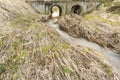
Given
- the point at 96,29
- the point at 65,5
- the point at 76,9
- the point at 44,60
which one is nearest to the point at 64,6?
the point at 65,5

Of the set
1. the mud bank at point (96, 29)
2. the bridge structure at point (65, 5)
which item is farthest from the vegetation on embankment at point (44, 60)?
the bridge structure at point (65, 5)

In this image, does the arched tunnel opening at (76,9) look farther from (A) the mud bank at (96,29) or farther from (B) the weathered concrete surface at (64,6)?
(A) the mud bank at (96,29)

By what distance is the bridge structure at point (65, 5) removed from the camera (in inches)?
913

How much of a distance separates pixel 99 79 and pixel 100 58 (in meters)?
1.75

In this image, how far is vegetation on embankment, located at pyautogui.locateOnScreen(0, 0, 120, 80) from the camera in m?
8.83

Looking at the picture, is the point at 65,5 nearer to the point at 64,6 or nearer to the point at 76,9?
the point at 64,6

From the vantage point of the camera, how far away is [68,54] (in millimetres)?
10305

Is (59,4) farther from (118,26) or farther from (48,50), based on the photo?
(48,50)

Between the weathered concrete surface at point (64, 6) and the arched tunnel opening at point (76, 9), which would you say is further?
the arched tunnel opening at point (76, 9)

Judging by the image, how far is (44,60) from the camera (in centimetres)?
970

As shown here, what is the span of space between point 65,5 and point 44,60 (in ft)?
51.4

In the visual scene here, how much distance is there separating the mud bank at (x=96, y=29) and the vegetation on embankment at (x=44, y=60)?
11.4 ft

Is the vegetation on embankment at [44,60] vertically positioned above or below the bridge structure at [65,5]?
below

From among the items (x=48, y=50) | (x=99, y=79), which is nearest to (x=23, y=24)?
(x=48, y=50)
